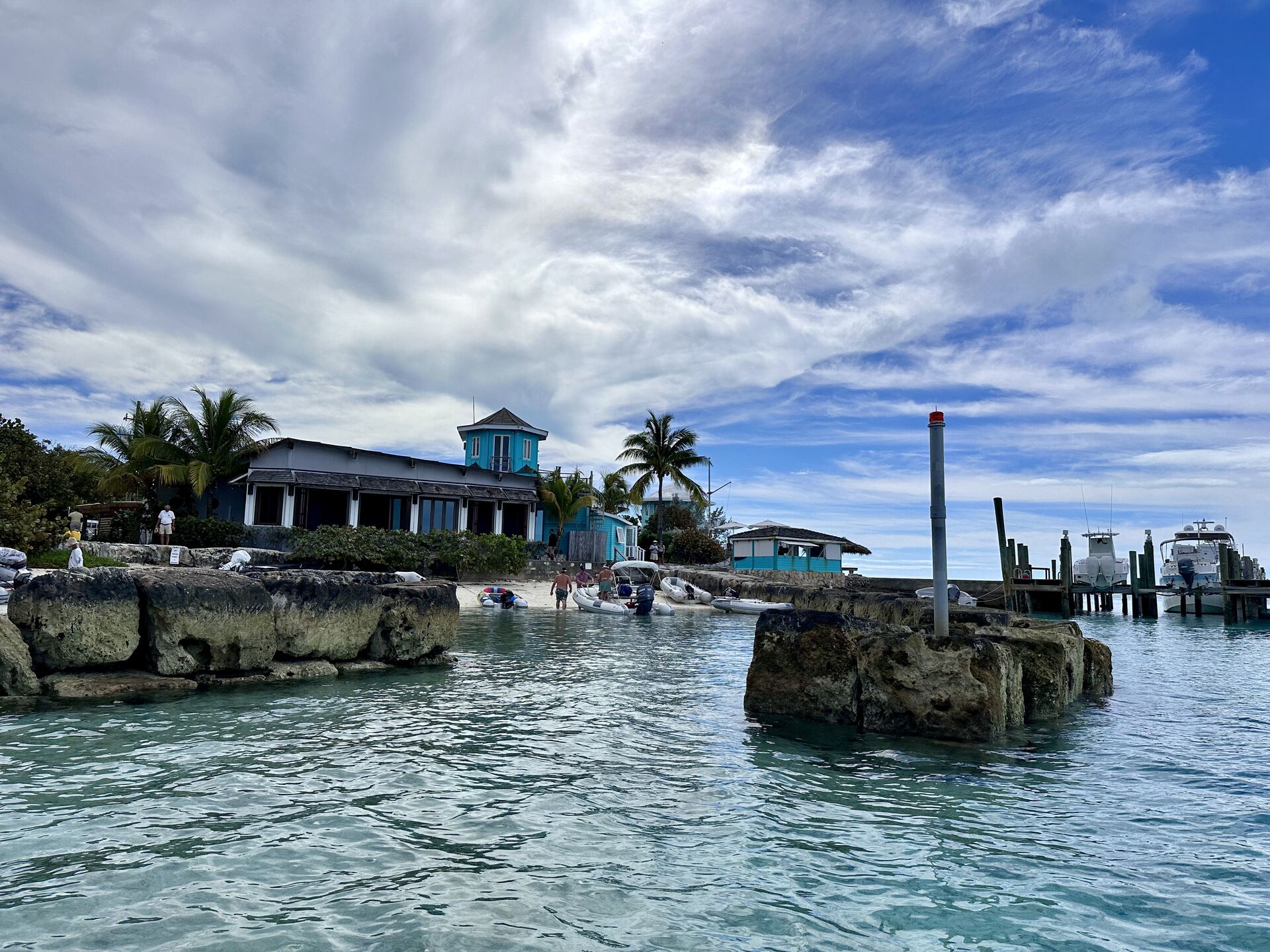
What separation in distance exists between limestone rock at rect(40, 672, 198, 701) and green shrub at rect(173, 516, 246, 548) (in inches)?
887

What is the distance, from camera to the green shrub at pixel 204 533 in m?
30.5

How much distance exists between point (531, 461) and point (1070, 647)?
1487 inches

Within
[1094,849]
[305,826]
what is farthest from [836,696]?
[305,826]

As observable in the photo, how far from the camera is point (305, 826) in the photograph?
5055mm

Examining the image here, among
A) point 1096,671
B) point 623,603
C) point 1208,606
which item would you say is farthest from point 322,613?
point 1208,606

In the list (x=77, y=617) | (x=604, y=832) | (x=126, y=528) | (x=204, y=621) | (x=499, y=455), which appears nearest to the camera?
(x=604, y=832)

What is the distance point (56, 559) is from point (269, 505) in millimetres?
12450

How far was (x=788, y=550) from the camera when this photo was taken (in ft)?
152

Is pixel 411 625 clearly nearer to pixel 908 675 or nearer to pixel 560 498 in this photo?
pixel 908 675

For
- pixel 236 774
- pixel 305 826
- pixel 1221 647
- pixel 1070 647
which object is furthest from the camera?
pixel 1221 647

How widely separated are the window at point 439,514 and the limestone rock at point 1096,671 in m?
30.7

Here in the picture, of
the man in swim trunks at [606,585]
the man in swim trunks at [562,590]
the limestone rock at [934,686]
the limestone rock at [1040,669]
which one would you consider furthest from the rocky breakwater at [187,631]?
the man in swim trunks at [606,585]

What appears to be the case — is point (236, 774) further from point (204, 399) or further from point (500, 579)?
point (204, 399)

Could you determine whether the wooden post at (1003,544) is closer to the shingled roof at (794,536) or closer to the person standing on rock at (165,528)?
the shingled roof at (794,536)
